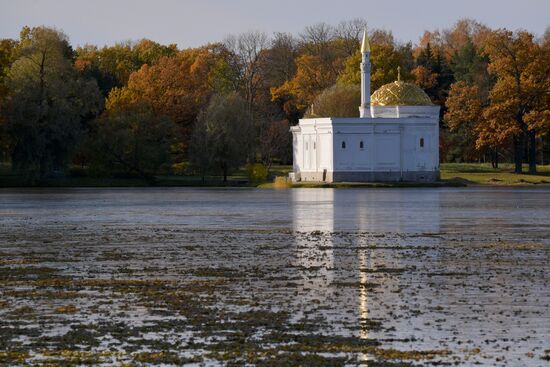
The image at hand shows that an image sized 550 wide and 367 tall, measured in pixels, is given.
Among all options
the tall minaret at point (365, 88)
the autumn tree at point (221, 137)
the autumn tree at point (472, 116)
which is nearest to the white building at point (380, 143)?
the tall minaret at point (365, 88)

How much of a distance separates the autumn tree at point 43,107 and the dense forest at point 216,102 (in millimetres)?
104

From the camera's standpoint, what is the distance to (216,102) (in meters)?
114

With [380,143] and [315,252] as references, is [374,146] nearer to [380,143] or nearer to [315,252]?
[380,143]

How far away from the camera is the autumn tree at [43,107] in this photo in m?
102

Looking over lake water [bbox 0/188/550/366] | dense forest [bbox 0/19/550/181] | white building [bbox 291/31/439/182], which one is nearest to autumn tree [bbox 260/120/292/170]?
dense forest [bbox 0/19/550/181]

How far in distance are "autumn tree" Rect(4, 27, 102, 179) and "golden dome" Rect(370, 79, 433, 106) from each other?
25.8 meters

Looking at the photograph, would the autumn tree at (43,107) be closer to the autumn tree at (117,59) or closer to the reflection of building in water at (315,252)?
the autumn tree at (117,59)

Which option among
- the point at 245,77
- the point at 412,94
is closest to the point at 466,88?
the point at 412,94

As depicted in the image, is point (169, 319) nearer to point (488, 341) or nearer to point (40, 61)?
point (488, 341)

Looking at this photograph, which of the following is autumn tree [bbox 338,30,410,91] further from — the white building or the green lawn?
the white building

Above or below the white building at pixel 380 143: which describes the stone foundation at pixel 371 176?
below

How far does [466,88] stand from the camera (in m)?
121

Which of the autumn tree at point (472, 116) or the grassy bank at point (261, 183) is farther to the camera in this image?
the autumn tree at point (472, 116)

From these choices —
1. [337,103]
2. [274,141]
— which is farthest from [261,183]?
[274,141]
